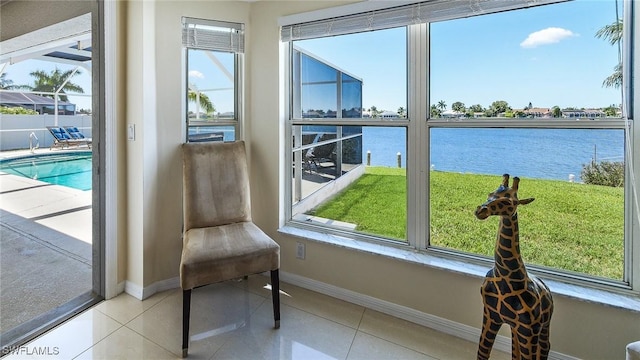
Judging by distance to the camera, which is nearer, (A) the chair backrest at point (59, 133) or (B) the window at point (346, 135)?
(A) the chair backrest at point (59, 133)

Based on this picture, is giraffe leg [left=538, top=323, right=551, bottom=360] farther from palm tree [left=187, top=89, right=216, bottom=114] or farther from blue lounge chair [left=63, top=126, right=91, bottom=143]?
blue lounge chair [left=63, top=126, right=91, bottom=143]

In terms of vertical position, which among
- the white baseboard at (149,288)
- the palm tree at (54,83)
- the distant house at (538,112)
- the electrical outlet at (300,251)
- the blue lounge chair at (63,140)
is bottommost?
the white baseboard at (149,288)

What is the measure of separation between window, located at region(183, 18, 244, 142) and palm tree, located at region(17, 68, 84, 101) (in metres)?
0.72

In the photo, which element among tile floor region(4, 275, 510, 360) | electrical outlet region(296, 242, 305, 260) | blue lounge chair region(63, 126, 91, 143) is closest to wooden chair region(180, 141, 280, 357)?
tile floor region(4, 275, 510, 360)

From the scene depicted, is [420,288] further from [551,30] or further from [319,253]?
[551,30]

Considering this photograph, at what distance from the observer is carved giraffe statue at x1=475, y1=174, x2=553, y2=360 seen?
123 centimetres

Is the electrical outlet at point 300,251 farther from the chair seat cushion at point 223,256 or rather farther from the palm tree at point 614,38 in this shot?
the palm tree at point 614,38

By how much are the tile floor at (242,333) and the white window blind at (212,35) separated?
1.93 metres

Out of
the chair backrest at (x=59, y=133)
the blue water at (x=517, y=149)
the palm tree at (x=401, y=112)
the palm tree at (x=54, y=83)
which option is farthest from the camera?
the palm tree at (x=401, y=112)

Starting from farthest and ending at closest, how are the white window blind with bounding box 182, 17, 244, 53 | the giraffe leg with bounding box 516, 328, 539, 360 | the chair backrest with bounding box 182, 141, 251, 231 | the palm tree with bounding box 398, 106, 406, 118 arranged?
the white window blind with bounding box 182, 17, 244, 53
the chair backrest with bounding box 182, 141, 251, 231
the palm tree with bounding box 398, 106, 406, 118
the giraffe leg with bounding box 516, 328, 539, 360

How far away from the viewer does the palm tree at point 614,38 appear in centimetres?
152

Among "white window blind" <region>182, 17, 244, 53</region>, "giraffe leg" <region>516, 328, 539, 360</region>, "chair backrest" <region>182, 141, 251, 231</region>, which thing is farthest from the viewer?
"white window blind" <region>182, 17, 244, 53</region>

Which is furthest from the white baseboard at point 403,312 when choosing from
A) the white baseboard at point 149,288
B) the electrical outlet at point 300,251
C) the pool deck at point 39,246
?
the pool deck at point 39,246

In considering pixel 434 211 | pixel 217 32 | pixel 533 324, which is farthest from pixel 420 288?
pixel 217 32
